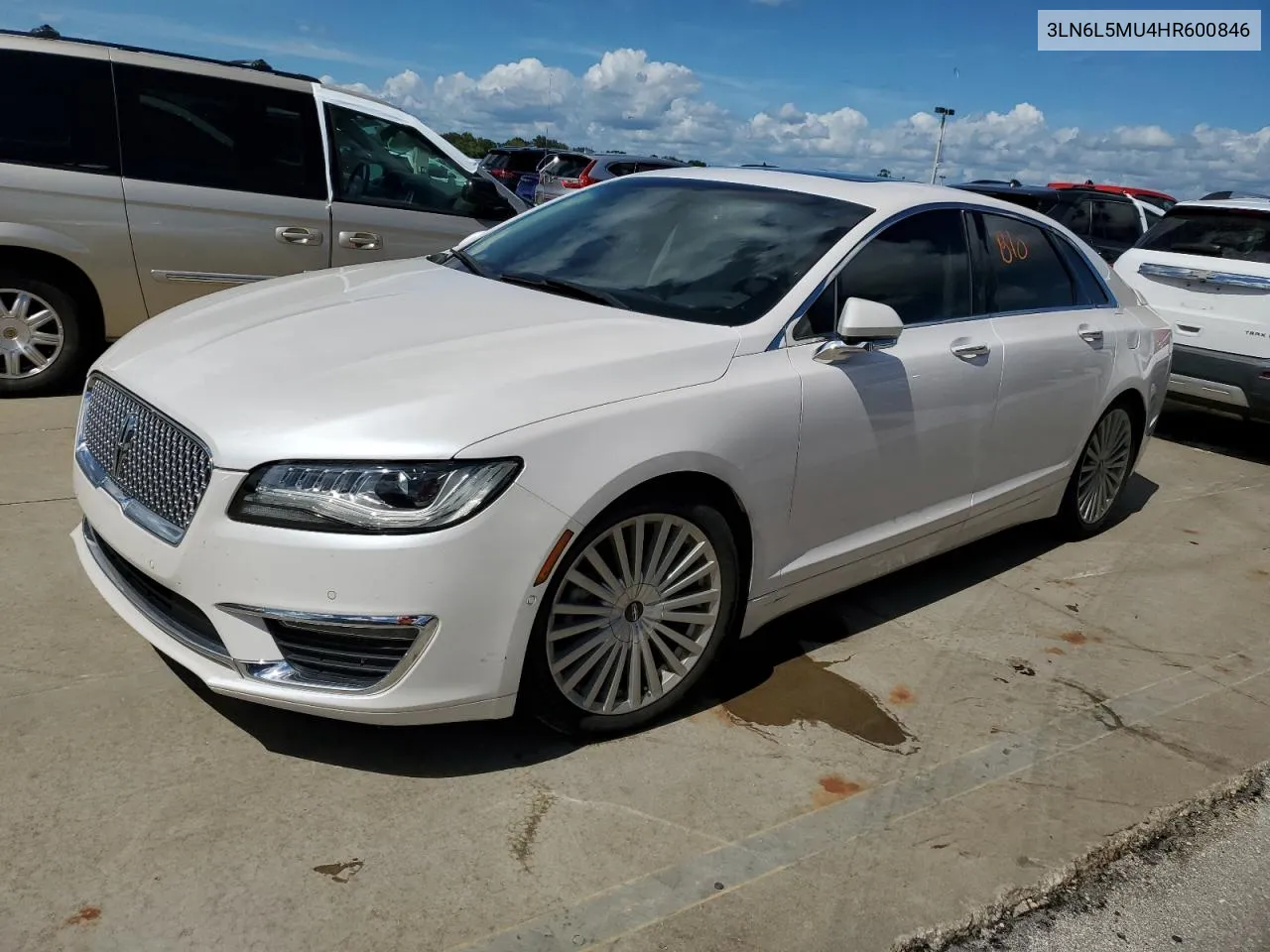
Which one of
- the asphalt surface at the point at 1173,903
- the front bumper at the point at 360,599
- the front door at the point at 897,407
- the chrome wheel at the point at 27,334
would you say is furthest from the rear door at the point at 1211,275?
the chrome wheel at the point at 27,334

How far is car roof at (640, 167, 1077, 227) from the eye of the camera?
392 centimetres

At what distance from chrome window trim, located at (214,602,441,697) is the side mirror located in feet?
5.10

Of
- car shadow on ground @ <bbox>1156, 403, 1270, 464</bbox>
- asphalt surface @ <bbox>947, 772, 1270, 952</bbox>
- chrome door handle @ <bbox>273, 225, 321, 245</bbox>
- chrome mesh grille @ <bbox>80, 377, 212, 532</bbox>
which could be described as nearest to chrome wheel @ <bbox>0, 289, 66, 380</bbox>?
chrome door handle @ <bbox>273, 225, 321, 245</bbox>

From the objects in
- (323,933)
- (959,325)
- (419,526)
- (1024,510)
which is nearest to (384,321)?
(419,526)

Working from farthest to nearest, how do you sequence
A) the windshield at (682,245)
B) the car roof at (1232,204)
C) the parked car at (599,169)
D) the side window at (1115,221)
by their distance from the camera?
the parked car at (599,169)
the side window at (1115,221)
the car roof at (1232,204)
the windshield at (682,245)

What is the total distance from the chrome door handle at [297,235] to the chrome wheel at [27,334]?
49.4 inches

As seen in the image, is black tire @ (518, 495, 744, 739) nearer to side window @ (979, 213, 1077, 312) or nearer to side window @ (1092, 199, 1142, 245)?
side window @ (979, 213, 1077, 312)

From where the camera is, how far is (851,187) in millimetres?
4031

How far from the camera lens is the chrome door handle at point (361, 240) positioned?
645cm

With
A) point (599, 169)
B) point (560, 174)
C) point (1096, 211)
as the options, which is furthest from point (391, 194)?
point (560, 174)

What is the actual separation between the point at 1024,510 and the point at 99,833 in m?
3.73

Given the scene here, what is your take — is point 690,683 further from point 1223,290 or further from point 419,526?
point 1223,290

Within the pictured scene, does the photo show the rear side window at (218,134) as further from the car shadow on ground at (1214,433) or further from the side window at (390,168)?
the car shadow on ground at (1214,433)

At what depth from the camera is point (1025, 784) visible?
319 cm
